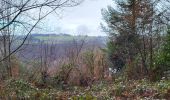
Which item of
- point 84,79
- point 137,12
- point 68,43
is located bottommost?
point 84,79

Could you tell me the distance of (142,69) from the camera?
24641 mm

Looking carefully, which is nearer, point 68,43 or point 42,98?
point 42,98

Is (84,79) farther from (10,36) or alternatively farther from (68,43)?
(10,36)

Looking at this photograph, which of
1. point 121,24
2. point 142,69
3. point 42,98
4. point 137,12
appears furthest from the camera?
point 121,24

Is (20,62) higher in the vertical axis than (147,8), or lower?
lower

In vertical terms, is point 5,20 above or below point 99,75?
above

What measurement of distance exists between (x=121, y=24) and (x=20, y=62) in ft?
48.6

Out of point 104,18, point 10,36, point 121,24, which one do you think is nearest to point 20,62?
point 10,36

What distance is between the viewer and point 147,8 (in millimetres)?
30766

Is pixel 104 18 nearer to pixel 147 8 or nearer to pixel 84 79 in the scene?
pixel 147 8

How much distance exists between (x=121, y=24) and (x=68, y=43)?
254 inches

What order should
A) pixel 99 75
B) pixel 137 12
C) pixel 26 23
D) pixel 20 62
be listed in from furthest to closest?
pixel 137 12, pixel 99 75, pixel 20 62, pixel 26 23

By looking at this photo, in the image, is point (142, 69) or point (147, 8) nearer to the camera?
point (142, 69)

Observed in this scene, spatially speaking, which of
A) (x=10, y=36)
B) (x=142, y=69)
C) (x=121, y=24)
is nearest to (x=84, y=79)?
(x=142, y=69)
